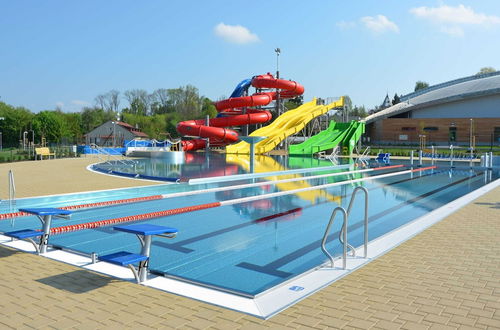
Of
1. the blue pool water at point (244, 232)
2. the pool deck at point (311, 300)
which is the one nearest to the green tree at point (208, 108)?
the blue pool water at point (244, 232)

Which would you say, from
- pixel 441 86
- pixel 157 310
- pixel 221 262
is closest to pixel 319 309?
pixel 157 310

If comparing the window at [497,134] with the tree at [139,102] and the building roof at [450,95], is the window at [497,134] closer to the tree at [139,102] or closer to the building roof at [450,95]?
the building roof at [450,95]

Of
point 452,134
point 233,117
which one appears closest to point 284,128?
point 233,117

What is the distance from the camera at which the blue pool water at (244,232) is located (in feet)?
14.2

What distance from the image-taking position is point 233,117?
2889 cm

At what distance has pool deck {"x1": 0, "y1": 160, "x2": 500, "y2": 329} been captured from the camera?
2840 millimetres

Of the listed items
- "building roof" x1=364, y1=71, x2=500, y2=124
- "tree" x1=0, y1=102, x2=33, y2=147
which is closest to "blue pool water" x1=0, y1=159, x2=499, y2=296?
"building roof" x1=364, y1=71, x2=500, y2=124

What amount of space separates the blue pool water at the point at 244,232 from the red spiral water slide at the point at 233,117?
15.4 m

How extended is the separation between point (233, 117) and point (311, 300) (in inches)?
1025

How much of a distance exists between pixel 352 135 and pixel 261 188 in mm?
16781

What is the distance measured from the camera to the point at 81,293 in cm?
338

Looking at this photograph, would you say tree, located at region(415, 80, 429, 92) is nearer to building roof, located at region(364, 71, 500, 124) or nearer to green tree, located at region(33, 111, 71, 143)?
building roof, located at region(364, 71, 500, 124)

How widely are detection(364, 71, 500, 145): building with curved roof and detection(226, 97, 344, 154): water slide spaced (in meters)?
11.3

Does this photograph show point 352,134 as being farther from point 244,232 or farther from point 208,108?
point 208,108
